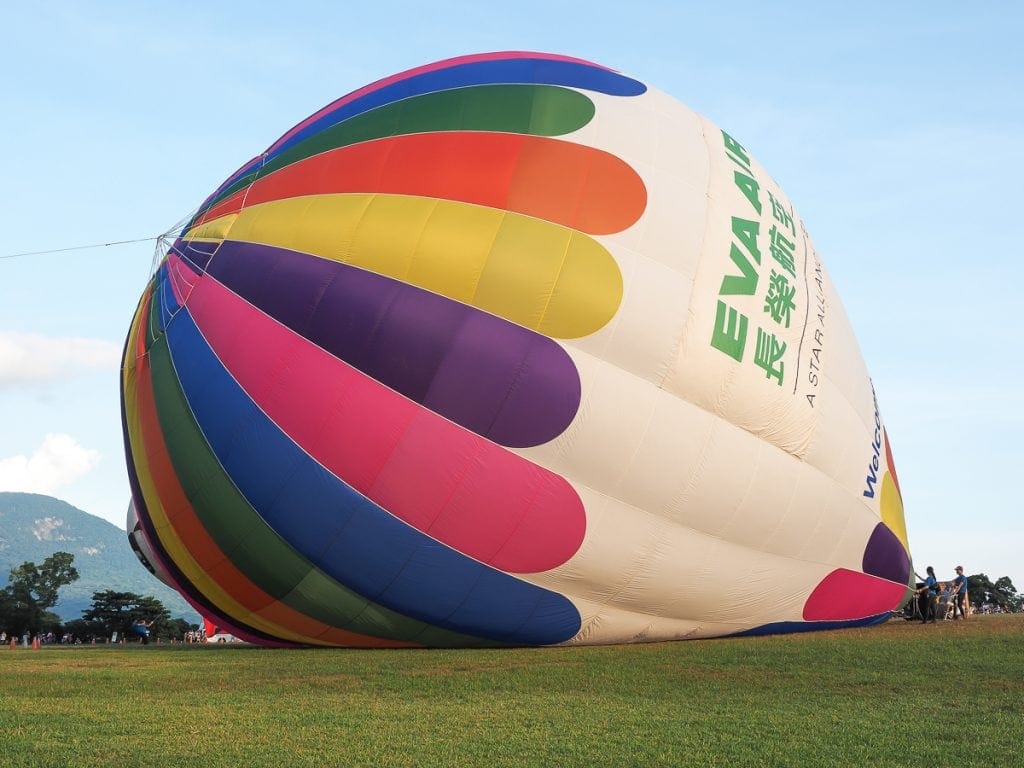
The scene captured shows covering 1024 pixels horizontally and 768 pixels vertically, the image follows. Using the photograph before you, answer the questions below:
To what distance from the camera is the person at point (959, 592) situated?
18.9m

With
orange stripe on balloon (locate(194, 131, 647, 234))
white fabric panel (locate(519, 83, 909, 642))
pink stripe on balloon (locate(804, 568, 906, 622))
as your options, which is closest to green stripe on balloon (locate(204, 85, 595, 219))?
orange stripe on balloon (locate(194, 131, 647, 234))

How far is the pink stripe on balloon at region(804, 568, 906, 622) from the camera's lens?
16.6 meters

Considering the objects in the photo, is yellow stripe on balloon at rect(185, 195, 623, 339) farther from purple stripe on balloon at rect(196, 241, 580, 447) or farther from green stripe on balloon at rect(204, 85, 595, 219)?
green stripe on balloon at rect(204, 85, 595, 219)

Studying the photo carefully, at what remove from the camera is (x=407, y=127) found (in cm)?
1470

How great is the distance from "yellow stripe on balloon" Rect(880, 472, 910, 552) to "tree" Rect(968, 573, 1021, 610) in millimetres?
36863

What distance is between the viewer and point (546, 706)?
998 cm

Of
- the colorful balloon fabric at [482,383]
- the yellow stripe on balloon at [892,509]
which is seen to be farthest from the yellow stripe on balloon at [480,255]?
the yellow stripe on balloon at [892,509]

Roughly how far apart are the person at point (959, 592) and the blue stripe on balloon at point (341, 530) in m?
8.42

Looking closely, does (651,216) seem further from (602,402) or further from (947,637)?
(947,637)

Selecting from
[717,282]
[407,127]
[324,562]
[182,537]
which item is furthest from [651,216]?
[182,537]

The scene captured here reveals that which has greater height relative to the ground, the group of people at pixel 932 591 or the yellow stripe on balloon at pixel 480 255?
the yellow stripe on balloon at pixel 480 255

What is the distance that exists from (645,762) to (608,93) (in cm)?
1090

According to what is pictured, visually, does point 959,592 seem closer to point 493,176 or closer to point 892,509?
point 892,509

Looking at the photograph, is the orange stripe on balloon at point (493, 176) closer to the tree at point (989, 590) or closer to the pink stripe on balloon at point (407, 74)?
the pink stripe on balloon at point (407, 74)
